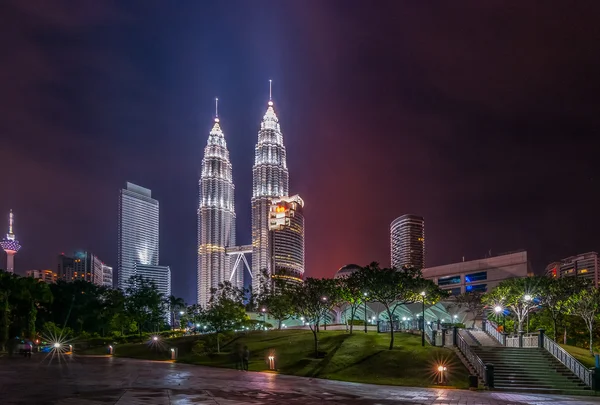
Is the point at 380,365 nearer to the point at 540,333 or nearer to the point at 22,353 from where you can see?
the point at 540,333

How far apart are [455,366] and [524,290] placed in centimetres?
2440

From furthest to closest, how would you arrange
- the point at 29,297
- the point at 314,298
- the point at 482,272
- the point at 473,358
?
the point at 482,272 < the point at 29,297 < the point at 314,298 < the point at 473,358

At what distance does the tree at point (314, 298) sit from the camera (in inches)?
2361

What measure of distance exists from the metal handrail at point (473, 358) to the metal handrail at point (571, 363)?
5729 millimetres

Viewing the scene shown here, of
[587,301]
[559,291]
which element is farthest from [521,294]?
[587,301]

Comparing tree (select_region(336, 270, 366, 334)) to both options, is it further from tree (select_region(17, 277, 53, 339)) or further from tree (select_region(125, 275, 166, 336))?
tree (select_region(125, 275, 166, 336))

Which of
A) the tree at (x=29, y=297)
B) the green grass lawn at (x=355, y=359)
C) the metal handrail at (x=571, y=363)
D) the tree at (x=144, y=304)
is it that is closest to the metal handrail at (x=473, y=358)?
the green grass lawn at (x=355, y=359)

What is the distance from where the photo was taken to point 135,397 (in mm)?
23344

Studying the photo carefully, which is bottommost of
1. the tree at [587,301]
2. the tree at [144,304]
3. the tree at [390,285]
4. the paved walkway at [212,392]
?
the tree at [144,304]

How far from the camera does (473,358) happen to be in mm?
36656

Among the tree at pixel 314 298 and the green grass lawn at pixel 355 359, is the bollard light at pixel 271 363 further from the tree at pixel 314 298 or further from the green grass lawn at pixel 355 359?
the tree at pixel 314 298

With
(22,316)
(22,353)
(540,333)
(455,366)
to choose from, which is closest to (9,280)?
(22,316)

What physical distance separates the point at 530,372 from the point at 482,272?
12968 cm

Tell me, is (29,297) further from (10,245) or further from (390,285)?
(10,245)
